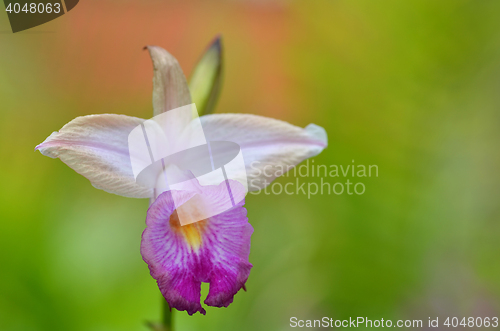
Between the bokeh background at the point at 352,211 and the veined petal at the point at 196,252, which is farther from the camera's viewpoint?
the bokeh background at the point at 352,211

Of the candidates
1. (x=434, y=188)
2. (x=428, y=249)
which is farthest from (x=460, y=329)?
(x=434, y=188)

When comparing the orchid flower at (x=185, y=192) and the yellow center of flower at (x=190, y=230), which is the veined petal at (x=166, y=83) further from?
the yellow center of flower at (x=190, y=230)

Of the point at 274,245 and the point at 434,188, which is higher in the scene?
the point at 434,188

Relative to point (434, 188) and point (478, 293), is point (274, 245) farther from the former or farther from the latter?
point (478, 293)

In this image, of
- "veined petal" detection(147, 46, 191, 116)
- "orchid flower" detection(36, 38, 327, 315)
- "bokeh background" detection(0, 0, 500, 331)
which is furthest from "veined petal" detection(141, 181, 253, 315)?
"bokeh background" detection(0, 0, 500, 331)

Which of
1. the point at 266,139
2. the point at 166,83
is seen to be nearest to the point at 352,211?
the point at 266,139

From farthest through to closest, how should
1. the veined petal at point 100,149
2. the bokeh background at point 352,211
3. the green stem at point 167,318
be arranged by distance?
1. the bokeh background at point 352,211
2. the green stem at point 167,318
3. the veined petal at point 100,149

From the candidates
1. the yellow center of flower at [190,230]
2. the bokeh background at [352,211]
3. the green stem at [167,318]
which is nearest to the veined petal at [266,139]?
the yellow center of flower at [190,230]
